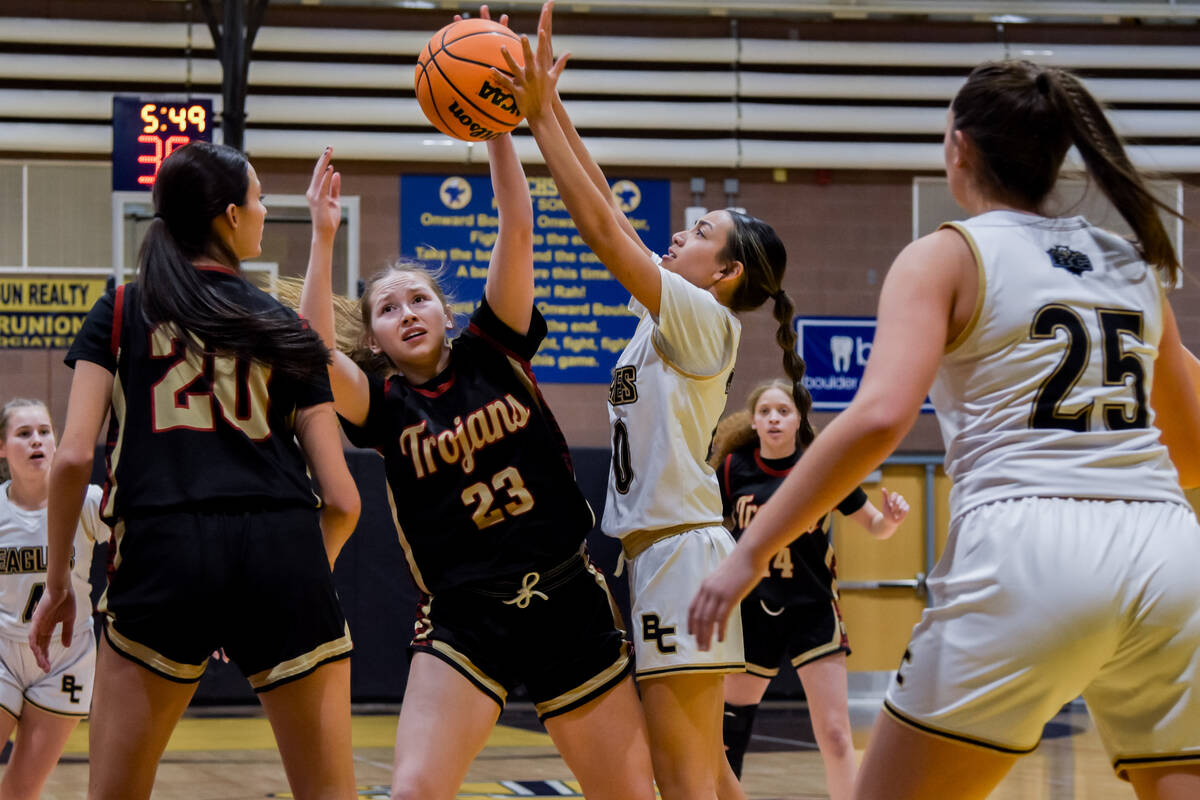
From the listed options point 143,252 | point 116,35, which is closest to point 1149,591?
point 143,252

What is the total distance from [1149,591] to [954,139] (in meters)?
0.79

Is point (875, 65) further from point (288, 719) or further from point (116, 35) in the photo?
point (288, 719)

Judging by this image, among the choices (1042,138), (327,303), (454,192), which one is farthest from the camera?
(454,192)

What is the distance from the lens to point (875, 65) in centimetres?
1081

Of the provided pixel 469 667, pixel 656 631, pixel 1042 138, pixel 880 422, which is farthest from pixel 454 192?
pixel 880 422

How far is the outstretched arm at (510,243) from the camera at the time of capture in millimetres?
3203

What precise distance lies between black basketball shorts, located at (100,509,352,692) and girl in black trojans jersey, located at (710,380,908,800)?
88.5 inches

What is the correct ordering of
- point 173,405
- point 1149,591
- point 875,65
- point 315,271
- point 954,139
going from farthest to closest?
point 875,65 → point 315,271 → point 173,405 → point 954,139 → point 1149,591

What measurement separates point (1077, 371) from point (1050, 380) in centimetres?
5

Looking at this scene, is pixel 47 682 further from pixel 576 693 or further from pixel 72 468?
pixel 576 693

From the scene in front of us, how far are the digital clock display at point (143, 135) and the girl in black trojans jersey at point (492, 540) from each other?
551cm

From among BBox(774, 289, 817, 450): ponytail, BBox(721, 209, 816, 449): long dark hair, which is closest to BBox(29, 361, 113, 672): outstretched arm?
BBox(721, 209, 816, 449): long dark hair

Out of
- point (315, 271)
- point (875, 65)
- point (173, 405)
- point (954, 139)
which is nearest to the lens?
point (954, 139)

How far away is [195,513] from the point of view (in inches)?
106
